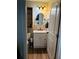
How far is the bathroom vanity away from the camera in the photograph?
6277mm

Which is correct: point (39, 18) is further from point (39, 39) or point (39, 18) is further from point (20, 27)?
point (20, 27)

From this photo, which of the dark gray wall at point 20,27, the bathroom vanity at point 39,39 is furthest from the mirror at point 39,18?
the dark gray wall at point 20,27

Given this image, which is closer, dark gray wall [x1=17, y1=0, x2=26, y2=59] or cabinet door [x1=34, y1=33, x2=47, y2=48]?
dark gray wall [x1=17, y1=0, x2=26, y2=59]

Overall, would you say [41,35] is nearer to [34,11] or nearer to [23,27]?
[34,11]

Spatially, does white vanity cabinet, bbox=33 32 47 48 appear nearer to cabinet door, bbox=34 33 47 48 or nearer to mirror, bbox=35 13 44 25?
cabinet door, bbox=34 33 47 48

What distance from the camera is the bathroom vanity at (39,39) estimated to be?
6.28m

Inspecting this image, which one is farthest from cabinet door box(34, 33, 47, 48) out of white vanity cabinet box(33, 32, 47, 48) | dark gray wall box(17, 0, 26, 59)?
dark gray wall box(17, 0, 26, 59)

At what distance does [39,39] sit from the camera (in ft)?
20.9

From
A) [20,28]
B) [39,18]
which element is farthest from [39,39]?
[20,28]

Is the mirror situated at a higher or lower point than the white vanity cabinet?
higher

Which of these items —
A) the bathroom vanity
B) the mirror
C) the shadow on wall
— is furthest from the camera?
the mirror

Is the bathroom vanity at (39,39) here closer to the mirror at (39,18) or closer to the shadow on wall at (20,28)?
the mirror at (39,18)

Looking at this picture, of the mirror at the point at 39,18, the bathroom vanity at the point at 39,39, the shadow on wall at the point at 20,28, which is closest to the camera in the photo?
the shadow on wall at the point at 20,28
